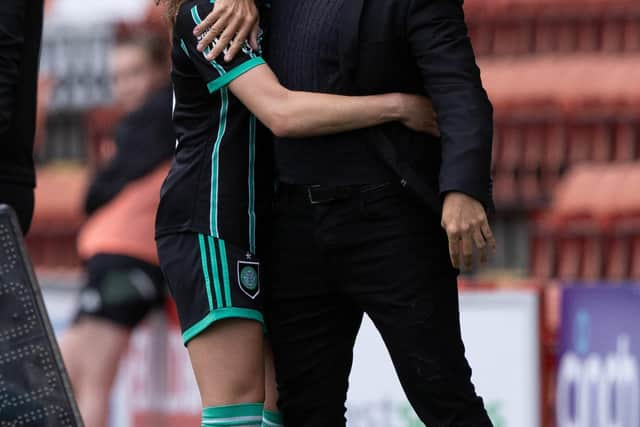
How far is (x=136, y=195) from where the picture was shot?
552cm

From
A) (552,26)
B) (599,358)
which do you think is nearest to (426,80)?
(599,358)

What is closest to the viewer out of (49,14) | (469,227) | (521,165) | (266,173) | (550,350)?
(469,227)

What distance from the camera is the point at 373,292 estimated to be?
3131mm

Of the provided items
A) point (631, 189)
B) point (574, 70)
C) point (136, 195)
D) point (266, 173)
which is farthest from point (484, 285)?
point (574, 70)

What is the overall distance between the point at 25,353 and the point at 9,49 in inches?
30.3

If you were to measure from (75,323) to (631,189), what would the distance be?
3.74 metres

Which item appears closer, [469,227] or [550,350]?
[469,227]

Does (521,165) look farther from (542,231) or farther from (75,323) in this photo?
(75,323)

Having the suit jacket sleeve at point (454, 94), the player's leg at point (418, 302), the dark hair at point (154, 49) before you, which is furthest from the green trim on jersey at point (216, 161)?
the dark hair at point (154, 49)

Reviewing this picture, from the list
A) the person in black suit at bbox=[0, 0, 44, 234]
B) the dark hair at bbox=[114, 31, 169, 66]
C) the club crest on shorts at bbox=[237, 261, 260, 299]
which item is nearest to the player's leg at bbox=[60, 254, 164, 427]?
the dark hair at bbox=[114, 31, 169, 66]

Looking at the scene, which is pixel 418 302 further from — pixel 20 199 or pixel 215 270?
pixel 20 199

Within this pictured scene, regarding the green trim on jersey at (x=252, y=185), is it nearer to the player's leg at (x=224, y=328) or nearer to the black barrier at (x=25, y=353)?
the player's leg at (x=224, y=328)

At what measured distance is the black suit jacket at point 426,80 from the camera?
2.96m

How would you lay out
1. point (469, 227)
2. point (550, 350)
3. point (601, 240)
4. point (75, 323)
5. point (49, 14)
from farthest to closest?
1. point (49, 14)
2. point (601, 240)
3. point (550, 350)
4. point (75, 323)
5. point (469, 227)
